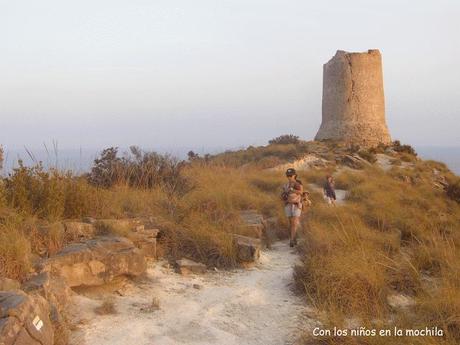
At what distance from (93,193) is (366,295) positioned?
14.1ft

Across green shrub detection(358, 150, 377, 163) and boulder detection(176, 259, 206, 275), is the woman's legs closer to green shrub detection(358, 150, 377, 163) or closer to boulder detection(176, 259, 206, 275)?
boulder detection(176, 259, 206, 275)

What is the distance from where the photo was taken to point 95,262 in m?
5.12

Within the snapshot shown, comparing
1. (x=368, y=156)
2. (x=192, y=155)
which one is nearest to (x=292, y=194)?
(x=192, y=155)

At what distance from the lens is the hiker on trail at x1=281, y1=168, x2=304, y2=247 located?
783 cm

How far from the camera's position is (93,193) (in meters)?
7.05

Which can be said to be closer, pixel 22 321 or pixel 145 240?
→ pixel 22 321

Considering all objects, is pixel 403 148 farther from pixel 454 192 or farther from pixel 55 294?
pixel 55 294

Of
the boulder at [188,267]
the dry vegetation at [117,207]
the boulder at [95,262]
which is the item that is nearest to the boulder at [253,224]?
the dry vegetation at [117,207]

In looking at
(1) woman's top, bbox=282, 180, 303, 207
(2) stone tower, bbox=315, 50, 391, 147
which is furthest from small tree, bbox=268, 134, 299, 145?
(1) woman's top, bbox=282, 180, 303, 207

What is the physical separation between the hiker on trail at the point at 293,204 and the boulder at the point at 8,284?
15.2ft

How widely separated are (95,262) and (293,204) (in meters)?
3.96

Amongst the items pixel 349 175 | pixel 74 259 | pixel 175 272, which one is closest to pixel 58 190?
pixel 74 259

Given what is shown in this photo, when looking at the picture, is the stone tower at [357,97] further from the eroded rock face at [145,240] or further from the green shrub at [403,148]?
the eroded rock face at [145,240]

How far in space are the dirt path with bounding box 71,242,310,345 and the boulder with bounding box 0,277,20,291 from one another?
670 mm
